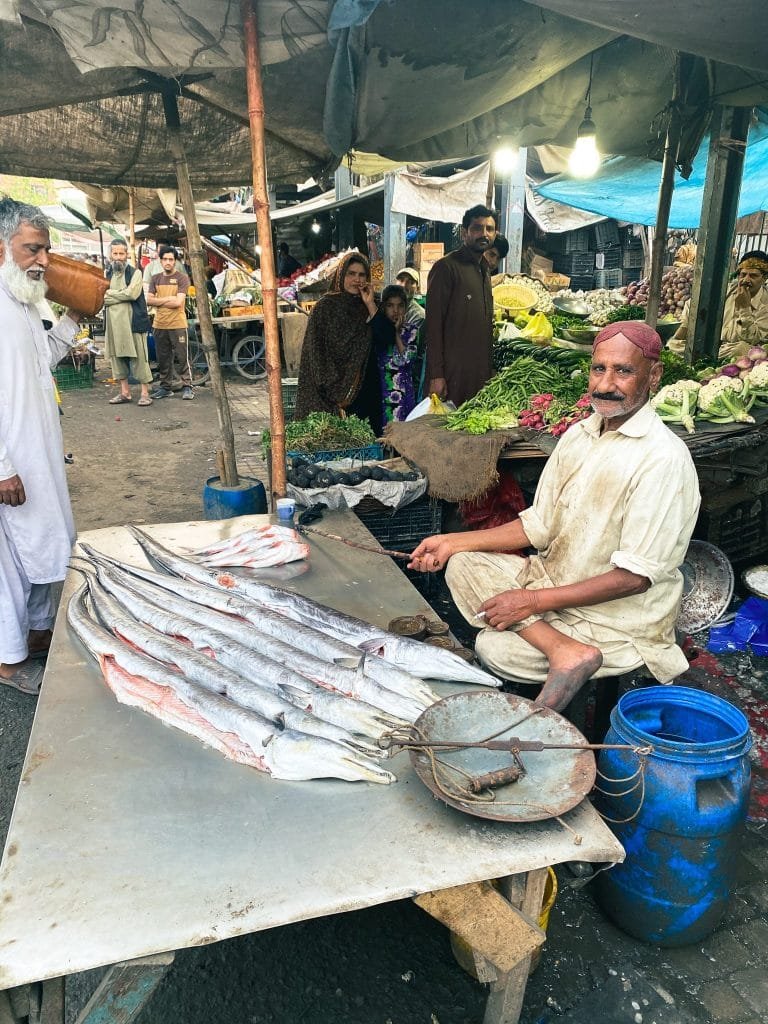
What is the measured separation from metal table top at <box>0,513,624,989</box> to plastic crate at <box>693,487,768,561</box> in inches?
144

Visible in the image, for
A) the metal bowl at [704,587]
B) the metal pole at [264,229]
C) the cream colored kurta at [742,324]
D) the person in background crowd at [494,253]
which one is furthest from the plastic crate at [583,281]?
the metal pole at [264,229]

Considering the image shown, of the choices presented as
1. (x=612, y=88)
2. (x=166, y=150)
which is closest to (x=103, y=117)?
(x=166, y=150)

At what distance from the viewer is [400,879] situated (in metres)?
1.79

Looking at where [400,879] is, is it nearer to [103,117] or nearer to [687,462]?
[687,462]

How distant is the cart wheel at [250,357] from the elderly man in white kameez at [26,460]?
34.9 feet

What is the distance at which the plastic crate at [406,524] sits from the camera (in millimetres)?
4941

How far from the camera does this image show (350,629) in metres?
2.79

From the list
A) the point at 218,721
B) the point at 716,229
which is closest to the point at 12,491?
the point at 218,721

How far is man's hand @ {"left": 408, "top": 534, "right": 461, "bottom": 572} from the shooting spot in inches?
136

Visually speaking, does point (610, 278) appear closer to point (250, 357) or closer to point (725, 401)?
point (250, 357)

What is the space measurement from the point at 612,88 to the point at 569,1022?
6.21m

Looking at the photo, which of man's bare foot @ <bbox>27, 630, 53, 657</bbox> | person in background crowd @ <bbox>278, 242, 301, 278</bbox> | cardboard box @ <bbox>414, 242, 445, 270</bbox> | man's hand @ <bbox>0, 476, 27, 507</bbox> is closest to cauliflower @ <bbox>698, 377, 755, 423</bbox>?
man's hand @ <bbox>0, 476, 27, 507</bbox>

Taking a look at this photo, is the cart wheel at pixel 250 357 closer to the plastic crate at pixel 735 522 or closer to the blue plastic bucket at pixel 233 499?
the blue plastic bucket at pixel 233 499

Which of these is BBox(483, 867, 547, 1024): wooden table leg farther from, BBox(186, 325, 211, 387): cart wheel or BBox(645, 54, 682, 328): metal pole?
BBox(186, 325, 211, 387): cart wheel
